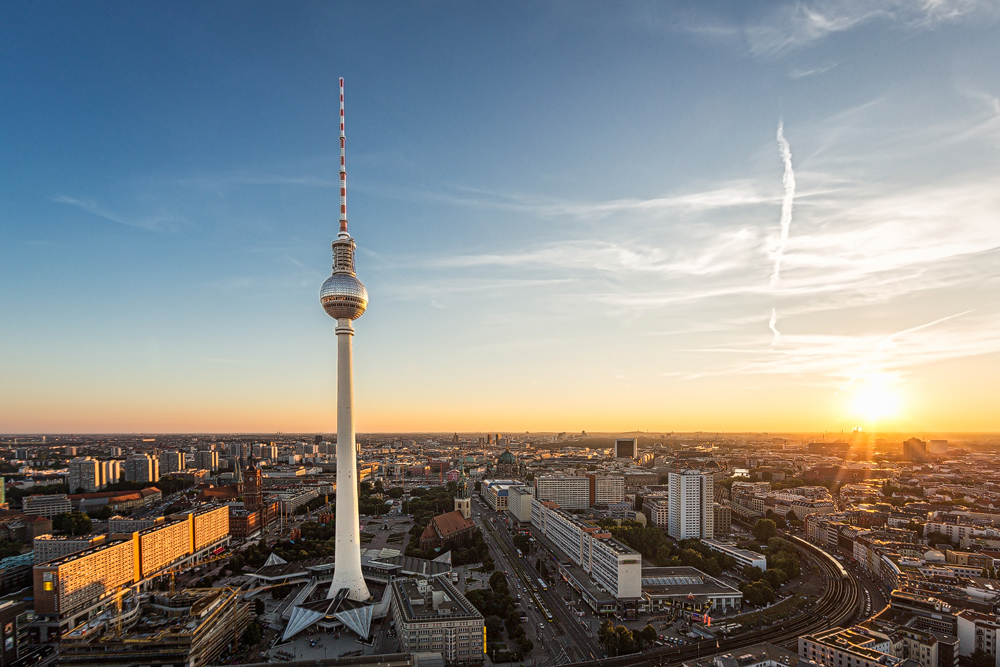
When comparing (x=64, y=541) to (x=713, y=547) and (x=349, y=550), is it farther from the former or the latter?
(x=713, y=547)

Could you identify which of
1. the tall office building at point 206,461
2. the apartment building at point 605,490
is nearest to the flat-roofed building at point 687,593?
the apartment building at point 605,490

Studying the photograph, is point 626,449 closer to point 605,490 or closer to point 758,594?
point 605,490

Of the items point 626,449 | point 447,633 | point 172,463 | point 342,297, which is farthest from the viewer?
point 626,449

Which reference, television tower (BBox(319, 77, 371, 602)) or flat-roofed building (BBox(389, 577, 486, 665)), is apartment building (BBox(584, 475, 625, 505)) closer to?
television tower (BBox(319, 77, 371, 602))

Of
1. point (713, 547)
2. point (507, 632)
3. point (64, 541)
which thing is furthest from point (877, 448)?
point (64, 541)

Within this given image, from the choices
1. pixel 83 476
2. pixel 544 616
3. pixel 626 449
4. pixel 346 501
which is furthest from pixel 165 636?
pixel 626 449
